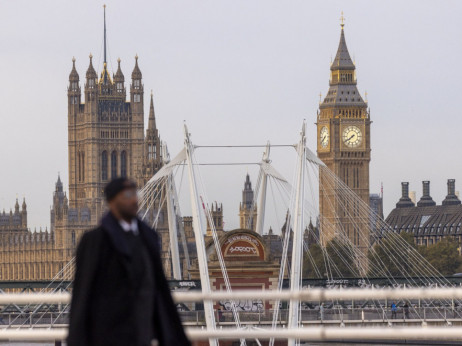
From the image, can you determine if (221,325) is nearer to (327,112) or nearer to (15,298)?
(15,298)

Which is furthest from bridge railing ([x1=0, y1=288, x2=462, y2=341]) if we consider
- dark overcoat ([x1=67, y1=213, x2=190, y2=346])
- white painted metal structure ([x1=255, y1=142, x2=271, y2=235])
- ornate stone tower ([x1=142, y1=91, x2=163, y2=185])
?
ornate stone tower ([x1=142, y1=91, x2=163, y2=185])

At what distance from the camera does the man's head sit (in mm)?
11109

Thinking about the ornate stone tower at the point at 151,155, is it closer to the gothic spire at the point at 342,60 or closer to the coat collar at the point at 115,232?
the gothic spire at the point at 342,60

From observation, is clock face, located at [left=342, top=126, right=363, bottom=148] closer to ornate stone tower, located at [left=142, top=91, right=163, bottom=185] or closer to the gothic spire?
the gothic spire

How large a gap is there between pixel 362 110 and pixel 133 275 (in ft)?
577

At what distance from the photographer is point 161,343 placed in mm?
11070

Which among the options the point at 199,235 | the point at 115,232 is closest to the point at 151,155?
the point at 199,235

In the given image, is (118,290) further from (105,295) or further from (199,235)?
(199,235)

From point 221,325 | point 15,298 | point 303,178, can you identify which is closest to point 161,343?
point 15,298

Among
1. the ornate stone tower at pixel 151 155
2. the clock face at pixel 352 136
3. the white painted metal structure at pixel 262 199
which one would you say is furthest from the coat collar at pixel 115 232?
the ornate stone tower at pixel 151 155

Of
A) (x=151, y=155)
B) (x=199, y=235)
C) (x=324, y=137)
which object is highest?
(x=324, y=137)

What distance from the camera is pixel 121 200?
440 inches

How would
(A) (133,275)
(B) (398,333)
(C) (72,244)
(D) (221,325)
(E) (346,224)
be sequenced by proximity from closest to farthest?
(A) (133,275)
(B) (398,333)
(D) (221,325)
(E) (346,224)
(C) (72,244)

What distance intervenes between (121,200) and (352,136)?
17440cm
